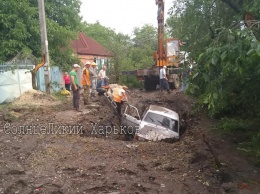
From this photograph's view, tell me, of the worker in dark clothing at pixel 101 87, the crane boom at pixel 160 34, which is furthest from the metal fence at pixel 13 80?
the crane boom at pixel 160 34

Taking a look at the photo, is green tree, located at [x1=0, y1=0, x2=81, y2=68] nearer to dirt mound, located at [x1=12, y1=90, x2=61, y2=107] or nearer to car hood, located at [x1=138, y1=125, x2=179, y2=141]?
dirt mound, located at [x1=12, y1=90, x2=61, y2=107]

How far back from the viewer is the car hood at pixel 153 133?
9.02m

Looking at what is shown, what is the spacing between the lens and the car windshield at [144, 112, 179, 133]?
940 cm

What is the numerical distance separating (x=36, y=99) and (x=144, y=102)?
16.8 feet

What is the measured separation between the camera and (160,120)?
9.49 meters

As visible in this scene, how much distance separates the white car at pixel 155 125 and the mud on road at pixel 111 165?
0.61 meters

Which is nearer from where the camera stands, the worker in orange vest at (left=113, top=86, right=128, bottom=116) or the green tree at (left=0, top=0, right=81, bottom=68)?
the worker in orange vest at (left=113, top=86, right=128, bottom=116)

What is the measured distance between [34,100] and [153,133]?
19.5 feet

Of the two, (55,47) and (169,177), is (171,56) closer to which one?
(55,47)

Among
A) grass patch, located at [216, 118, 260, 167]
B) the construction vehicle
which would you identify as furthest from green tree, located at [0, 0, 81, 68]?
grass patch, located at [216, 118, 260, 167]

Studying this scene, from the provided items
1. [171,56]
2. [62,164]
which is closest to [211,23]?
[62,164]

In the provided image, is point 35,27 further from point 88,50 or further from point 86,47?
point 86,47

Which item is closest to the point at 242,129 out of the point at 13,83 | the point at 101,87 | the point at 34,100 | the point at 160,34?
the point at 101,87

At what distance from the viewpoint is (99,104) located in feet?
40.6
